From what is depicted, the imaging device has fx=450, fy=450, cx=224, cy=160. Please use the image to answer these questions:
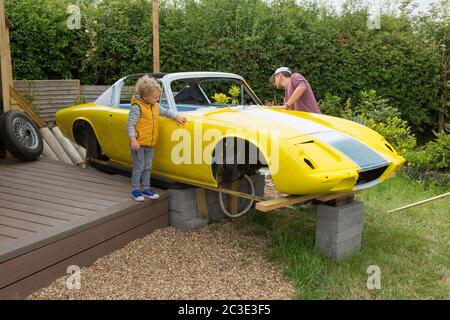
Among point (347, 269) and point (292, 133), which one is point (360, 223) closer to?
point (347, 269)

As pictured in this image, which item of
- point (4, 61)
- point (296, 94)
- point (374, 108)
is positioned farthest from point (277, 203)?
point (374, 108)

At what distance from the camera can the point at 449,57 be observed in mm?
10992

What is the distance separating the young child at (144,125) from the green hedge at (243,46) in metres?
4.81

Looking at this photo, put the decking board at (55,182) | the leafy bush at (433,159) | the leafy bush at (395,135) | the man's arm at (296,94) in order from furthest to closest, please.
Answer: the leafy bush at (395,135) < the leafy bush at (433,159) < the man's arm at (296,94) < the decking board at (55,182)

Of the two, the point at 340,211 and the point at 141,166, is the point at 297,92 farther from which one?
the point at 141,166

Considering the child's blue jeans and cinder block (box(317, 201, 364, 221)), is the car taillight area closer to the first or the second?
cinder block (box(317, 201, 364, 221))

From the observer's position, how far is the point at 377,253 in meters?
4.28

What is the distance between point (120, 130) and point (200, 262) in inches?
72.3

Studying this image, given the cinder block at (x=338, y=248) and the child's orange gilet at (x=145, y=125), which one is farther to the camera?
the child's orange gilet at (x=145, y=125)

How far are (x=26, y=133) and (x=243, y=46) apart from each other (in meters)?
5.23

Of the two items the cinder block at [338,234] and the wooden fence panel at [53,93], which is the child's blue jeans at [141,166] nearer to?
the cinder block at [338,234]

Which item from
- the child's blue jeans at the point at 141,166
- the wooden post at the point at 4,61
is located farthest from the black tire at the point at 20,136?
the child's blue jeans at the point at 141,166

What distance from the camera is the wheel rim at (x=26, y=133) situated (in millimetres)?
5977

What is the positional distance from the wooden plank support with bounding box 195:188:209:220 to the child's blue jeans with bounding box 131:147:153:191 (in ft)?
1.77
